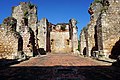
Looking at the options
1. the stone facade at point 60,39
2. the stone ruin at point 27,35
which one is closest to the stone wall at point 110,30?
the stone ruin at point 27,35

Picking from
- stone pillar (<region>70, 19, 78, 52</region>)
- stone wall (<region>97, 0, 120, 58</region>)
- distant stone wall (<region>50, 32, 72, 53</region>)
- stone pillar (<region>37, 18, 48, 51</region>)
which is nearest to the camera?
stone wall (<region>97, 0, 120, 58</region>)

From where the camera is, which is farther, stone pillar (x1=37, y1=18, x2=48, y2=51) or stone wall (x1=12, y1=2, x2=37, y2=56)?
stone pillar (x1=37, y1=18, x2=48, y2=51)

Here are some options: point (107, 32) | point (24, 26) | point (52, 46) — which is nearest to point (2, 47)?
point (24, 26)

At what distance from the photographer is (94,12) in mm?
20500

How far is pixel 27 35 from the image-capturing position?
1967cm

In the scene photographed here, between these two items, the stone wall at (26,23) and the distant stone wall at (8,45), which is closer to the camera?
the distant stone wall at (8,45)

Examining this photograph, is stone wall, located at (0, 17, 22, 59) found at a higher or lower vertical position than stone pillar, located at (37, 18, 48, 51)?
lower

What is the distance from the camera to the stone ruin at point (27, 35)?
585 inches

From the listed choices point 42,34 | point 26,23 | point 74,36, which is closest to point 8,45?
point 26,23

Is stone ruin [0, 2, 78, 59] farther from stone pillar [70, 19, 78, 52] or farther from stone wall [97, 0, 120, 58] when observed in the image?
stone wall [97, 0, 120, 58]

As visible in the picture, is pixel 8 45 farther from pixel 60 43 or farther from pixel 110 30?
pixel 60 43

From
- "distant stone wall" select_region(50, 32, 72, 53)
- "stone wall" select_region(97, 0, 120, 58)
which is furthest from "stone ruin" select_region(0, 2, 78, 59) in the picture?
"stone wall" select_region(97, 0, 120, 58)

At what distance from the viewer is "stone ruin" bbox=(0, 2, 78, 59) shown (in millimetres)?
14852

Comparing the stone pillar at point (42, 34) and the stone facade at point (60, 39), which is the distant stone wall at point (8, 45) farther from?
the stone facade at point (60, 39)
